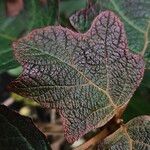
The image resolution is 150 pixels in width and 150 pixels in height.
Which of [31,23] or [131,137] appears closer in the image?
[131,137]

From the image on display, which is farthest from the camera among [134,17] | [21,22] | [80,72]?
[21,22]

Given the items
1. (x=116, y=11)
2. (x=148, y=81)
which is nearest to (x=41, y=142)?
(x=116, y=11)

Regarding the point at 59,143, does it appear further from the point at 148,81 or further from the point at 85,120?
the point at 85,120

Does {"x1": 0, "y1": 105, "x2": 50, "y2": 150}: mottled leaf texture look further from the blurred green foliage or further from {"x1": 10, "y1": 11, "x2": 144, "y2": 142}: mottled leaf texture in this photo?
the blurred green foliage

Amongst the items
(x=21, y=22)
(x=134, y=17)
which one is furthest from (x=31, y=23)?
(x=134, y=17)

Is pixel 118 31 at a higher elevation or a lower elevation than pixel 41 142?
higher

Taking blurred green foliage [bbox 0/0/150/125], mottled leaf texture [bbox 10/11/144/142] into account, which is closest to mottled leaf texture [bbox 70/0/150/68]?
blurred green foliage [bbox 0/0/150/125]

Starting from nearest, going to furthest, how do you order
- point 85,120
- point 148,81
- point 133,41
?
point 85,120
point 133,41
point 148,81

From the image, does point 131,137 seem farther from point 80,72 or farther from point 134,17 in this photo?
point 134,17
